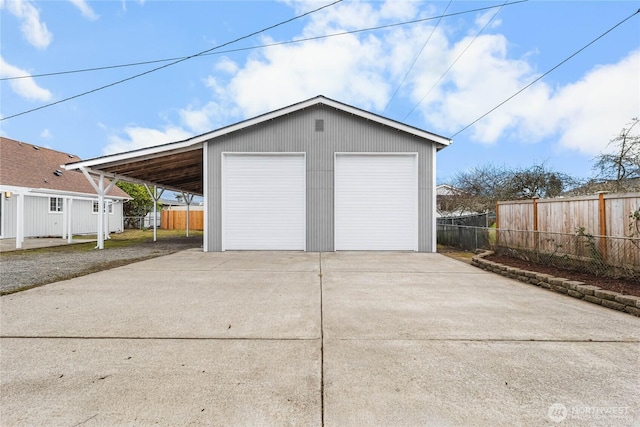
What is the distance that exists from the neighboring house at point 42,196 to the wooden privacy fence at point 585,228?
16.2m

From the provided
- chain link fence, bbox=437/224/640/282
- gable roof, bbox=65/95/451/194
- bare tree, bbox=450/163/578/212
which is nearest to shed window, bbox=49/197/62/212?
gable roof, bbox=65/95/451/194

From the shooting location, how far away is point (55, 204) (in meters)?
15.7

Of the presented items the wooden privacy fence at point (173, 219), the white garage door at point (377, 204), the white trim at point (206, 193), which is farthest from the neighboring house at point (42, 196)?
the white garage door at point (377, 204)

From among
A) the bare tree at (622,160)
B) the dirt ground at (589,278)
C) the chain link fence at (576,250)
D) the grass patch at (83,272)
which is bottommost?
the grass patch at (83,272)

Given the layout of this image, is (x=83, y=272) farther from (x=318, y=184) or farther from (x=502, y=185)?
(x=502, y=185)

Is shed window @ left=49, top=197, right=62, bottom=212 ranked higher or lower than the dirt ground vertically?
higher

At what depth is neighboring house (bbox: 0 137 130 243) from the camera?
13.1 metres

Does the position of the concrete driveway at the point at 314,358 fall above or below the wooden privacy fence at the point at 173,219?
below

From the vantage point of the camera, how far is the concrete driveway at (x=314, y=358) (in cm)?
180

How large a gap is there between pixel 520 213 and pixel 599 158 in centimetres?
334

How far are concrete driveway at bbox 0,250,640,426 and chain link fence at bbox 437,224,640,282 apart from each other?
47.9 inches

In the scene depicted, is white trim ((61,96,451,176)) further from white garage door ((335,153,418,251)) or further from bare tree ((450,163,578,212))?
bare tree ((450,163,578,212))

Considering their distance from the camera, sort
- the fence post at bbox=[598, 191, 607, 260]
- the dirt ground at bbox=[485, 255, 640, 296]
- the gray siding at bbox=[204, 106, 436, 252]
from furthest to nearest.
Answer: the gray siding at bbox=[204, 106, 436, 252], the fence post at bbox=[598, 191, 607, 260], the dirt ground at bbox=[485, 255, 640, 296]

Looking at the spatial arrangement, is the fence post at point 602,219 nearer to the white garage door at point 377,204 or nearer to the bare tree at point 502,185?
the white garage door at point 377,204
